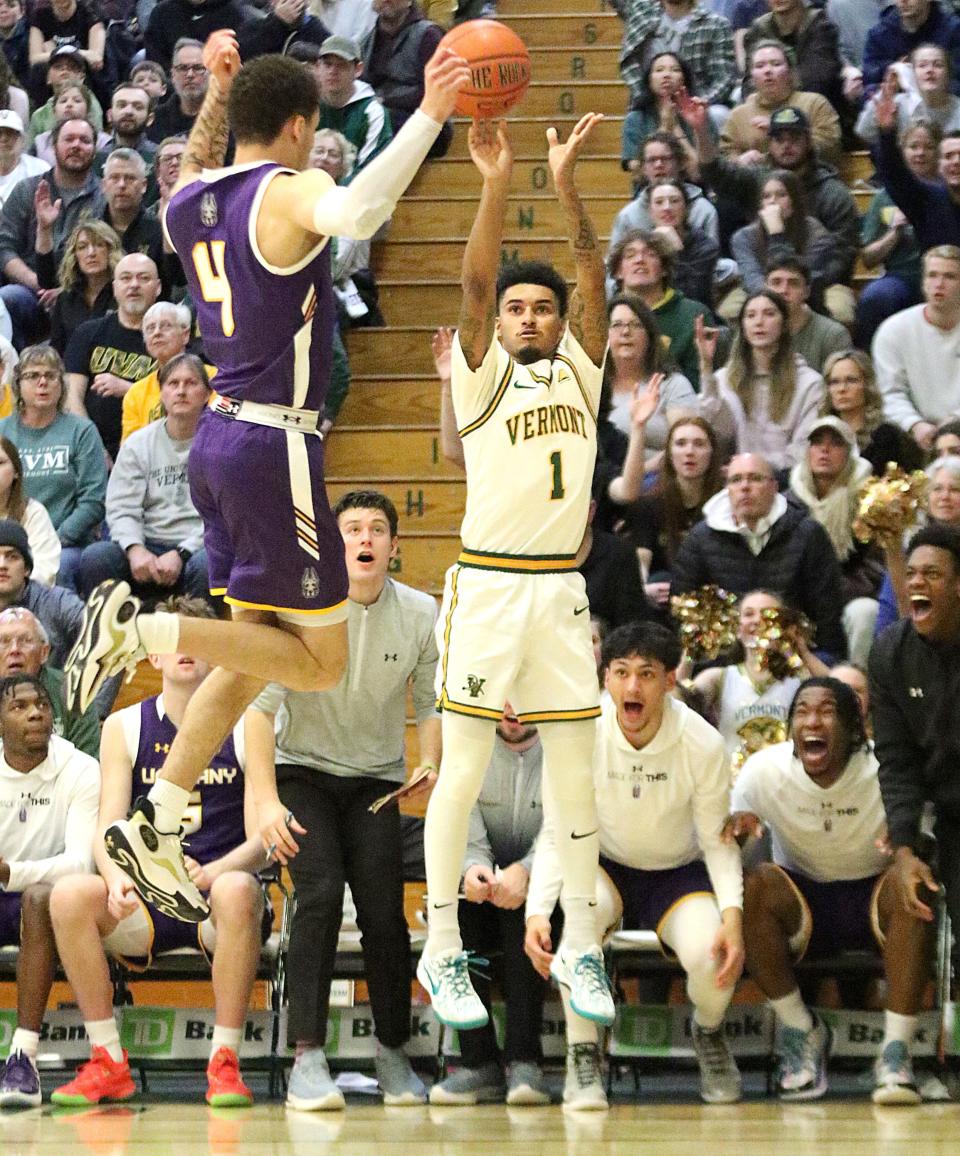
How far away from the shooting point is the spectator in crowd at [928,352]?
30.5ft

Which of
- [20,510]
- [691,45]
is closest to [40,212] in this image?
[20,510]

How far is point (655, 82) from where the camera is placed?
11.2 meters

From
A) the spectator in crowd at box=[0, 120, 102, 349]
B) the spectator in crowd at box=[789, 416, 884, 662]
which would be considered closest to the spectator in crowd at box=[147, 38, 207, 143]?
the spectator in crowd at box=[0, 120, 102, 349]

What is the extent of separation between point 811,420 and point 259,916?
3.65m

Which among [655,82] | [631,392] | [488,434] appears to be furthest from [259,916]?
[655,82]

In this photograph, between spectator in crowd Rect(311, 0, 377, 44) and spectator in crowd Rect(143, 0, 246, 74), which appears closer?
spectator in crowd Rect(311, 0, 377, 44)

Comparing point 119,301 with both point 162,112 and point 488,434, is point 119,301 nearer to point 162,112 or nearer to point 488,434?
point 162,112

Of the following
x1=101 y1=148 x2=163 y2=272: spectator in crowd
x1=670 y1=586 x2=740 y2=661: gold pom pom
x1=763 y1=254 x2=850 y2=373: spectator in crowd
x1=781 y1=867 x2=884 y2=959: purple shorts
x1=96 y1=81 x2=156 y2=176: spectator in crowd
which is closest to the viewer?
x1=781 y1=867 x2=884 y2=959: purple shorts

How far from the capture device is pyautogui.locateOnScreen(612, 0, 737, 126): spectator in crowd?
11.9 m

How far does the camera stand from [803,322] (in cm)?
962

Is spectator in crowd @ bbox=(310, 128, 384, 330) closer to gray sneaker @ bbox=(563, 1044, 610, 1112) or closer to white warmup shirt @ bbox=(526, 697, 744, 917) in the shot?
white warmup shirt @ bbox=(526, 697, 744, 917)

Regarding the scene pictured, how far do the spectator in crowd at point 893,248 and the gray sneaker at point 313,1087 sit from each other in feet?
16.4

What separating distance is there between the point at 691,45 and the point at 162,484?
469 cm

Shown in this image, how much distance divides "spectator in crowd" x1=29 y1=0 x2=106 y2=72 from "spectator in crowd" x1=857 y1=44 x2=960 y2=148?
5670 millimetres
